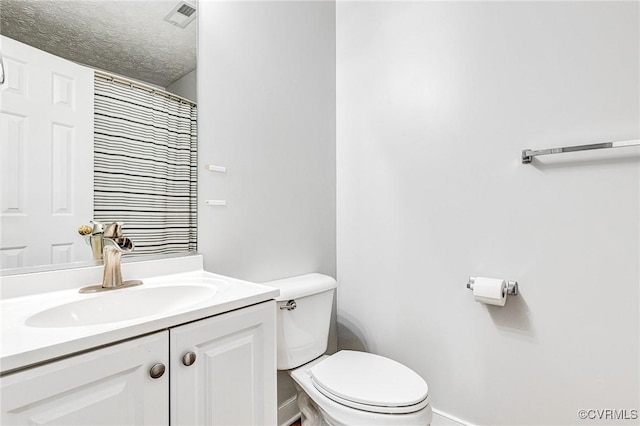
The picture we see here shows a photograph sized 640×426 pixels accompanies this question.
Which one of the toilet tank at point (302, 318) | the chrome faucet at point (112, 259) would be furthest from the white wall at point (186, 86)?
the toilet tank at point (302, 318)

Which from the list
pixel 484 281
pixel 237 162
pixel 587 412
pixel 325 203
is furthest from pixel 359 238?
pixel 587 412

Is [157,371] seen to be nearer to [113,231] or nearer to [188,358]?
[188,358]

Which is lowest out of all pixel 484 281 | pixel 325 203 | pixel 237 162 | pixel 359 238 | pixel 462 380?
pixel 462 380

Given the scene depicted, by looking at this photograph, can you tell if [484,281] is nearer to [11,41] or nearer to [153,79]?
[153,79]

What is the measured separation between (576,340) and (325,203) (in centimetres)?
121

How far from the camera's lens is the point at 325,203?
1.78 m

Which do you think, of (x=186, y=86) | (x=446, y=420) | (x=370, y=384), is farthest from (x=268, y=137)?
(x=446, y=420)

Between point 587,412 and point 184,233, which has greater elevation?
point 184,233

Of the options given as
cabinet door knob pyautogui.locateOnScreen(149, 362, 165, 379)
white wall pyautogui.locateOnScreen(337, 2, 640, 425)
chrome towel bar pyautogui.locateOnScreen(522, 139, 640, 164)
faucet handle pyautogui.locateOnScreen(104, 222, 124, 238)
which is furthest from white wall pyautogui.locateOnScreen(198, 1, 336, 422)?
chrome towel bar pyautogui.locateOnScreen(522, 139, 640, 164)

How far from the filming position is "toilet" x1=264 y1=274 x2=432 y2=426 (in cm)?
103

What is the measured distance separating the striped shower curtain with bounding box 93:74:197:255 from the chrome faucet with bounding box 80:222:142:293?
74 millimetres

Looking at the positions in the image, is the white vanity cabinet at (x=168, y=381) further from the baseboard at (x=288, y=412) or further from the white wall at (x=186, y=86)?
the white wall at (x=186, y=86)

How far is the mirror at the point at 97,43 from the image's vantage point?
90 centimetres

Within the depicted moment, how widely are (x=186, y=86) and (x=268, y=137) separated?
0.40 m
